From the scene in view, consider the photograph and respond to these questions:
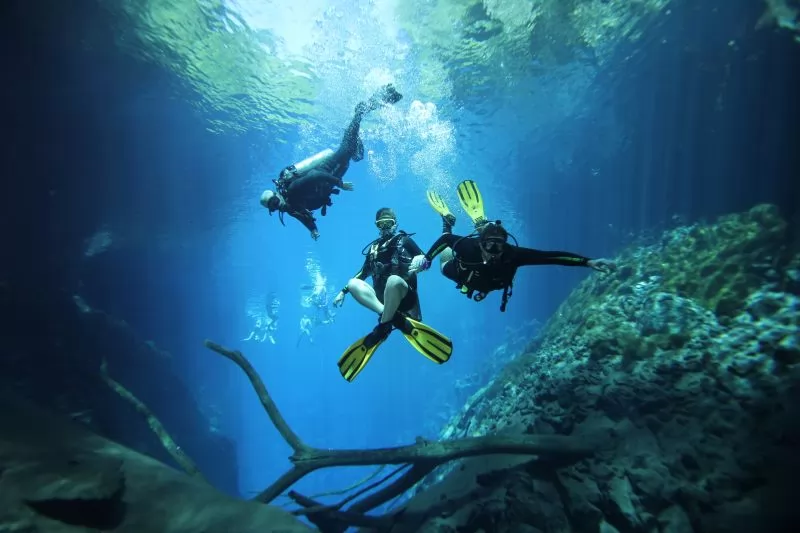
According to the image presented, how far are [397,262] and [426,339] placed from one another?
128cm

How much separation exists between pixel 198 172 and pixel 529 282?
23237 millimetres

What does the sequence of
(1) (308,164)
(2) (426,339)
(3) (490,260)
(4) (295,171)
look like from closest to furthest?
(3) (490,260)
(2) (426,339)
(4) (295,171)
(1) (308,164)

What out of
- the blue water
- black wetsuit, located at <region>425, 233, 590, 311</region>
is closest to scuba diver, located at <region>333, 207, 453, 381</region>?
black wetsuit, located at <region>425, 233, 590, 311</region>

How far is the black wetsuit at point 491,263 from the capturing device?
4688mm

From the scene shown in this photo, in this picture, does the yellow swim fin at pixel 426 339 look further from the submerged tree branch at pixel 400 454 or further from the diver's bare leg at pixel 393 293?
the submerged tree branch at pixel 400 454

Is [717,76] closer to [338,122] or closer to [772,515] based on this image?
[772,515]

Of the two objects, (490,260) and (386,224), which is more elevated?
(386,224)

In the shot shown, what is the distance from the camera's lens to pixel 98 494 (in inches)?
127

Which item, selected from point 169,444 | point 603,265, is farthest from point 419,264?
point 169,444

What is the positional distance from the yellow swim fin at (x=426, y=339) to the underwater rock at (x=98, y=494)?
242cm

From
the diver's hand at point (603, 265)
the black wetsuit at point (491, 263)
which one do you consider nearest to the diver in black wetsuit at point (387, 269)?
the black wetsuit at point (491, 263)

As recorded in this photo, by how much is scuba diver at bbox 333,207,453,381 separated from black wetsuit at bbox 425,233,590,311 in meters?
0.56

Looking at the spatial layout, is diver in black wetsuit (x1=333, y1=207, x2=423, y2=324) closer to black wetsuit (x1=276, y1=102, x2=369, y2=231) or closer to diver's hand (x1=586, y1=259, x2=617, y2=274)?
black wetsuit (x1=276, y1=102, x2=369, y2=231)

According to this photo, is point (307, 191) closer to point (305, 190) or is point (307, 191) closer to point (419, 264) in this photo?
point (305, 190)
